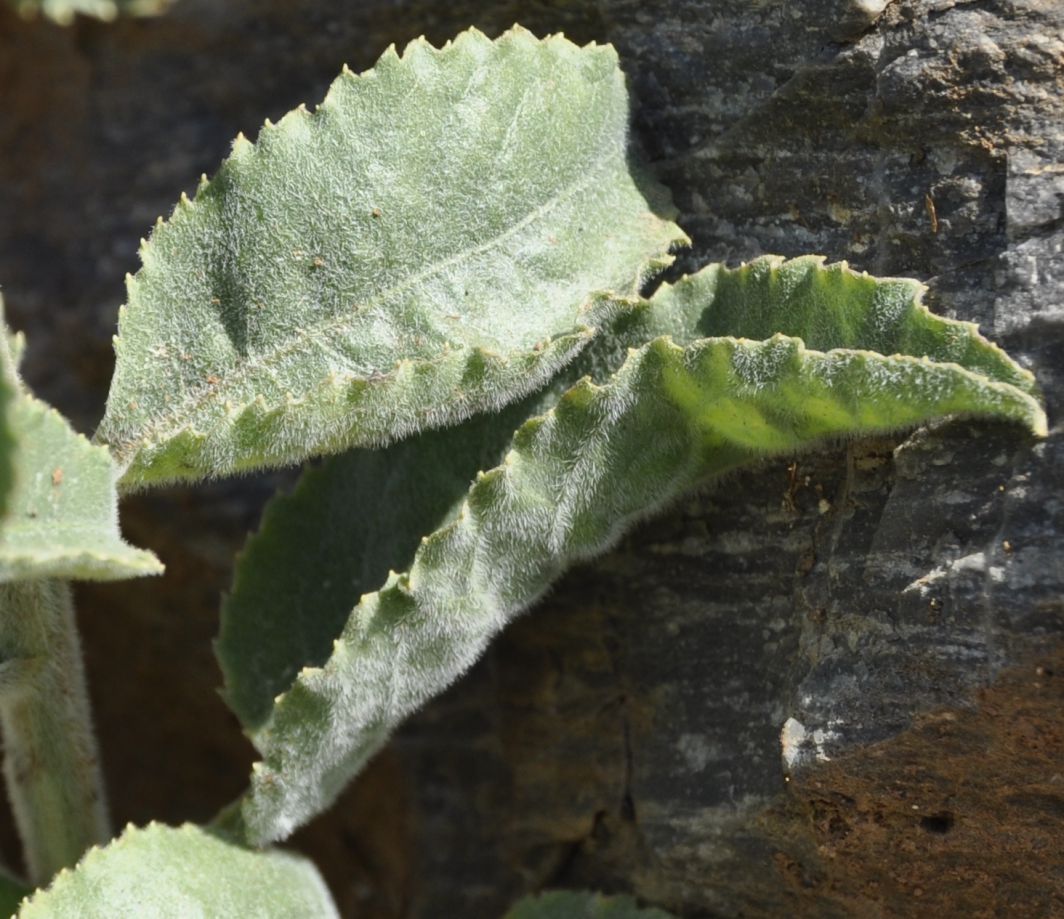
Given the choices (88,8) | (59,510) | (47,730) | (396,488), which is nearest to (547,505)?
(396,488)

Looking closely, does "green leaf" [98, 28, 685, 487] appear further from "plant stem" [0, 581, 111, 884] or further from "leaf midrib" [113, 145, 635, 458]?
"plant stem" [0, 581, 111, 884]

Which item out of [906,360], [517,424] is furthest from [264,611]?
[906,360]

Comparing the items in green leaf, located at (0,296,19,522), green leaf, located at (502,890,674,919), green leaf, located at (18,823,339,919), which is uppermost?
green leaf, located at (0,296,19,522)

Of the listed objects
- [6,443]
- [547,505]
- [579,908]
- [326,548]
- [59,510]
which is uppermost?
[6,443]

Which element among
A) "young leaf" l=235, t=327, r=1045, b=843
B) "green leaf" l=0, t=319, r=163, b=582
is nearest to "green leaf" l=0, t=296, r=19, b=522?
"green leaf" l=0, t=319, r=163, b=582

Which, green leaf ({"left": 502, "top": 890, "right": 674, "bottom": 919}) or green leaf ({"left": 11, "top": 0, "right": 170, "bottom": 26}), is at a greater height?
green leaf ({"left": 11, "top": 0, "right": 170, "bottom": 26})

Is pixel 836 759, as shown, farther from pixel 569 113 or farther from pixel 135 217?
pixel 135 217

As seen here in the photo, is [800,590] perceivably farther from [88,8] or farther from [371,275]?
[88,8]
